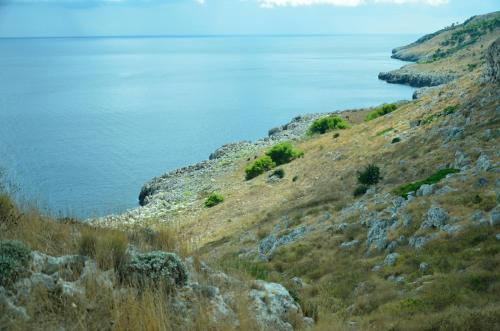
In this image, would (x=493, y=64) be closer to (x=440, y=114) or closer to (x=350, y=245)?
(x=440, y=114)

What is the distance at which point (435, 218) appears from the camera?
669 inches

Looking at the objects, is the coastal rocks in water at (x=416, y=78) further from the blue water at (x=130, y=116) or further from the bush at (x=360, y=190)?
the bush at (x=360, y=190)

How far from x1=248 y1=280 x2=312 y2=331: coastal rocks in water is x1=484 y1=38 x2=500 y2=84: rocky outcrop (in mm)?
29385

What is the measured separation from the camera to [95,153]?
2862 inches

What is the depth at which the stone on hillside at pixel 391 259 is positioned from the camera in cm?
1557

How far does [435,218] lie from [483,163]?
5.31m

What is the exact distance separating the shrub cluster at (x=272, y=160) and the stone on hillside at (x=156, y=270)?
4487 centimetres

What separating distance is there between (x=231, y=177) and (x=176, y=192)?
Answer: 269 inches

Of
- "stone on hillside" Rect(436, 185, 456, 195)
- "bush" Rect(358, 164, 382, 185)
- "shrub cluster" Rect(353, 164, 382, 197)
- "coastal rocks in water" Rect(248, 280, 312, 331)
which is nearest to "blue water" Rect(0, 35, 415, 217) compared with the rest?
"coastal rocks in water" Rect(248, 280, 312, 331)

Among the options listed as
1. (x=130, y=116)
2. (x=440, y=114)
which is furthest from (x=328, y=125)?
(x=130, y=116)

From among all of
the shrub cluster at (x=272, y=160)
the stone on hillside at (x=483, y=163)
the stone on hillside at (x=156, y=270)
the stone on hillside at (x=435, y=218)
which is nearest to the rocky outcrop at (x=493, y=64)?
the stone on hillside at (x=483, y=163)

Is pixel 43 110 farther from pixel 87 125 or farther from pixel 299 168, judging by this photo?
pixel 299 168

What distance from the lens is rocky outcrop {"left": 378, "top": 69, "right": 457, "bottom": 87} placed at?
5201 inches

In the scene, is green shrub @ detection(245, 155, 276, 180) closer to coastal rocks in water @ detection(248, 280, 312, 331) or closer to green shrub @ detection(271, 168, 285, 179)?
green shrub @ detection(271, 168, 285, 179)
